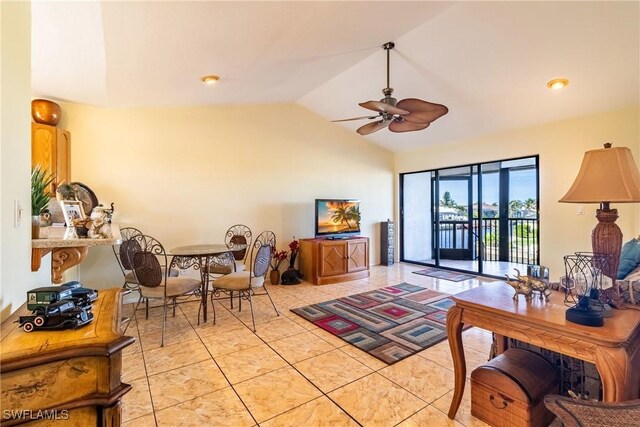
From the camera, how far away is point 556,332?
1.37m

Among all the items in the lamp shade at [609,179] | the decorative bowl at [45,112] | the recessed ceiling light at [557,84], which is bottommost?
the lamp shade at [609,179]

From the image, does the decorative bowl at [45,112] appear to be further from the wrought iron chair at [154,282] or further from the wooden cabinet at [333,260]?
the wooden cabinet at [333,260]

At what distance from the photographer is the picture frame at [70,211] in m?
1.95

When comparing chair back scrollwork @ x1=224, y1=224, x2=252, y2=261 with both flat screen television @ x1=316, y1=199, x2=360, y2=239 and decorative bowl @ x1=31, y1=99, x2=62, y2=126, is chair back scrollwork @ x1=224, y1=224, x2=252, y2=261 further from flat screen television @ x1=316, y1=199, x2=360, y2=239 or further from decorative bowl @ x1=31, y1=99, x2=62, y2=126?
decorative bowl @ x1=31, y1=99, x2=62, y2=126

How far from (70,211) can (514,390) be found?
2.91 metres

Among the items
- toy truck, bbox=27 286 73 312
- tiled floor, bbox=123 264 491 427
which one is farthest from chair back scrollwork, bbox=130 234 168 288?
toy truck, bbox=27 286 73 312

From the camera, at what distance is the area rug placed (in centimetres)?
529

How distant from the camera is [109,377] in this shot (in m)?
0.93

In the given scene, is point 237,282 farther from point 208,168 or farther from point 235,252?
point 208,168

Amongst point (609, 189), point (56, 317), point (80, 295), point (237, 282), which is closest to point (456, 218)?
point (237, 282)

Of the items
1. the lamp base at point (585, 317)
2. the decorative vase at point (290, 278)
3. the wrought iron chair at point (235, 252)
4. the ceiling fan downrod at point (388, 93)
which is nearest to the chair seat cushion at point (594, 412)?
the lamp base at point (585, 317)

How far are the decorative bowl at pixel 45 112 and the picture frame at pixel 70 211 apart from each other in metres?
2.16

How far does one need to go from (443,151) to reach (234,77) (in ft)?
13.5

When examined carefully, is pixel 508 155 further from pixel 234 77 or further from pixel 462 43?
pixel 234 77
